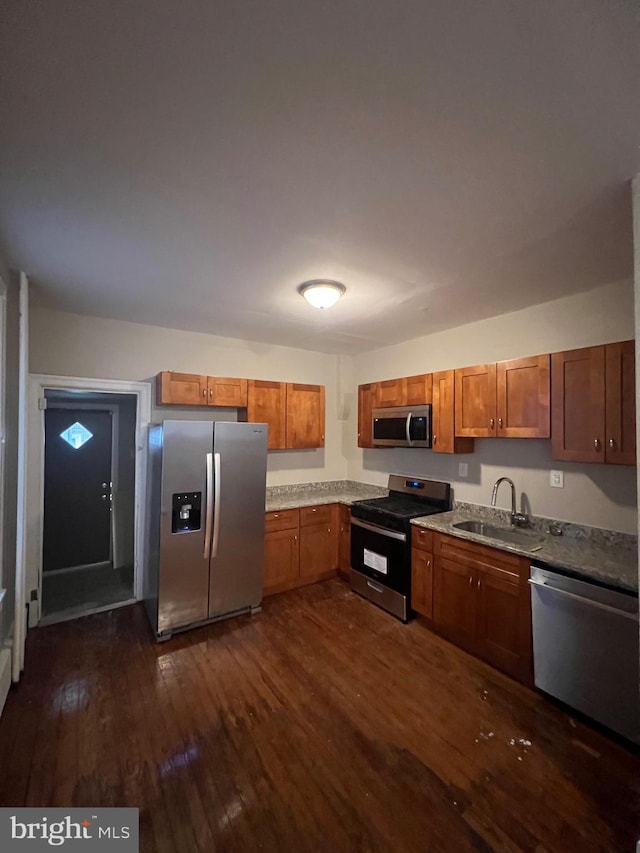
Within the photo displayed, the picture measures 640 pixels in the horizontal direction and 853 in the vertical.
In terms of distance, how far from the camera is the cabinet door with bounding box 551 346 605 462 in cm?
219

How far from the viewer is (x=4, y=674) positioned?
81.4 inches

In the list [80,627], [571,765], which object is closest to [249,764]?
[571,765]

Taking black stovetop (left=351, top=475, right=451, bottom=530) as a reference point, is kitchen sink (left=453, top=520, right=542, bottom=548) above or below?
below

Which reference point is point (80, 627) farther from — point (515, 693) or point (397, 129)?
Result: point (397, 129)

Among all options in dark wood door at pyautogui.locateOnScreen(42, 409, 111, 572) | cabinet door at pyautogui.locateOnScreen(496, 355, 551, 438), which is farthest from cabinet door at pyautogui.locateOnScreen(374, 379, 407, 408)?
dark wood door at pyautogui.locateOnScreen(42, 409, 111, 572)

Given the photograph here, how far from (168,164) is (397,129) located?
32.7 inches

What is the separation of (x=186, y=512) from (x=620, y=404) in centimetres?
306

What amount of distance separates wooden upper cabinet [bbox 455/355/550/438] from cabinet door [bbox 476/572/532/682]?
3.48ft

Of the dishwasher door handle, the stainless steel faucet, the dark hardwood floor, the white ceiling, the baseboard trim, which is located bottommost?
the dark hardwood floor

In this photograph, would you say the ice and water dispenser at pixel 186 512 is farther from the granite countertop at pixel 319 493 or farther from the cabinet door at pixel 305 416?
the cabinet door at pixel 305 416

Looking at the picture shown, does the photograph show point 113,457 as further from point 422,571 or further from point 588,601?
point 588,601

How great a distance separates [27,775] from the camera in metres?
1.63

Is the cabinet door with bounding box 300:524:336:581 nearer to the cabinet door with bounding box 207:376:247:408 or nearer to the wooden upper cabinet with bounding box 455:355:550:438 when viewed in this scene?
the cabinet door with bounding box 207:376:247:408

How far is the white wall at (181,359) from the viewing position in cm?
301
